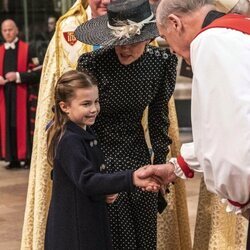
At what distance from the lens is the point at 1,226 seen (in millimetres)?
6145

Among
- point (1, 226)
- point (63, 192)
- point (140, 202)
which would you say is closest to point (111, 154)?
point (140, 202)

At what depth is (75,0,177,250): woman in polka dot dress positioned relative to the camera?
368 centimetres

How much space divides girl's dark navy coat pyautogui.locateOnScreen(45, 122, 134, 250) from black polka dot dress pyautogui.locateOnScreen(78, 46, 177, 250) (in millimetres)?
378

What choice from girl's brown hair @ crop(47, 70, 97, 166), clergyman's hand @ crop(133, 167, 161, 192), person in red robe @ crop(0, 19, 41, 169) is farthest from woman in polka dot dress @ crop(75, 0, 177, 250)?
person in red robe @ crop(0, 19, 41, 169)

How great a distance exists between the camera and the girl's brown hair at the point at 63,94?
3342 mm

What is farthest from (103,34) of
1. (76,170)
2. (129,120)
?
(76,170)

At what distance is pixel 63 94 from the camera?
3375mm

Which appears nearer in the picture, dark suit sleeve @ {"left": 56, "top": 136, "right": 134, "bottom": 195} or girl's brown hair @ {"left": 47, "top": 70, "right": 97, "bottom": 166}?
dark suit sleeve @ {"left": 56, "top": 136, "right": 134, "bottom": 195}

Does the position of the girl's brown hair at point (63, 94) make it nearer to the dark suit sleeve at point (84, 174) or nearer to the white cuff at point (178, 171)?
the dark suit sleeve at point (84, 174)

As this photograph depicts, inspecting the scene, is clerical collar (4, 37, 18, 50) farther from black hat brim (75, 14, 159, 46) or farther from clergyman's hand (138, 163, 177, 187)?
clergyman's hand (138, 163, 177, 187)

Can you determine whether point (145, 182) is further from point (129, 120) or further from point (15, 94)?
point (15, 94)

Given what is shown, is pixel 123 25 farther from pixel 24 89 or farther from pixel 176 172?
pixel 24 89

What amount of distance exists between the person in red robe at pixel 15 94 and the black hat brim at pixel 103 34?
4.89 metres

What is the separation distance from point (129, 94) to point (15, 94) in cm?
546
